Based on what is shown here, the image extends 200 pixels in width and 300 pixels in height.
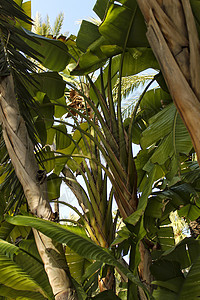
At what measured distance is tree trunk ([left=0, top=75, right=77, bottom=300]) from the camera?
1.34 meters

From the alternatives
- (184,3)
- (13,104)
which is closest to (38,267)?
(13,104)

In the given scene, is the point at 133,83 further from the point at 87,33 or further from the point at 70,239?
the point at 70,239

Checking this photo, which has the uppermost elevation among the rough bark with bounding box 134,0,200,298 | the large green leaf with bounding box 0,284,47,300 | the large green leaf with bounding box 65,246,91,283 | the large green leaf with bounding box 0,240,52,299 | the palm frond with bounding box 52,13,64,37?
the palm frond with bounding box 52,13,64,37

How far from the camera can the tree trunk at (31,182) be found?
1336 millimetres

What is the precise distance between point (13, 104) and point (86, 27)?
2.43 feet

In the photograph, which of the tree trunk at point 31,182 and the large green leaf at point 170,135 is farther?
the large green leaf at point 170,135

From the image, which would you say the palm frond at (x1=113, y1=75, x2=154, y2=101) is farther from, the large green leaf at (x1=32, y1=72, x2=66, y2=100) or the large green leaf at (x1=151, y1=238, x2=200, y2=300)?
the large green leaf at (x1=151, y1=238, x2=200, y2=300)

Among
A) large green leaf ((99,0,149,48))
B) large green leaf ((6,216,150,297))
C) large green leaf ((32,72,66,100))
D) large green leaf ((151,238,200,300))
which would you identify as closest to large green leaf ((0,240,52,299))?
large green leaf ((6,216,150,297))

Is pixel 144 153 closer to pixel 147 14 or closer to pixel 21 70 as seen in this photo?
pixel 21 70

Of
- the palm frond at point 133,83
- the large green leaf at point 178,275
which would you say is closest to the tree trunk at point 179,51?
the large green leaf at point 178,275

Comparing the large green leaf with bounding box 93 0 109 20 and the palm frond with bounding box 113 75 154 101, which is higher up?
the large green leaf with bounding box 93 0 109 20

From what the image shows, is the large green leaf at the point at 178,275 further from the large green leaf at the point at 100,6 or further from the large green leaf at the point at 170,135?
the large green leaf at the point at 100,6

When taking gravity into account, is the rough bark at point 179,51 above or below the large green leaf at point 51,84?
below

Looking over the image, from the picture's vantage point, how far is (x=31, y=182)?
1.45 m
